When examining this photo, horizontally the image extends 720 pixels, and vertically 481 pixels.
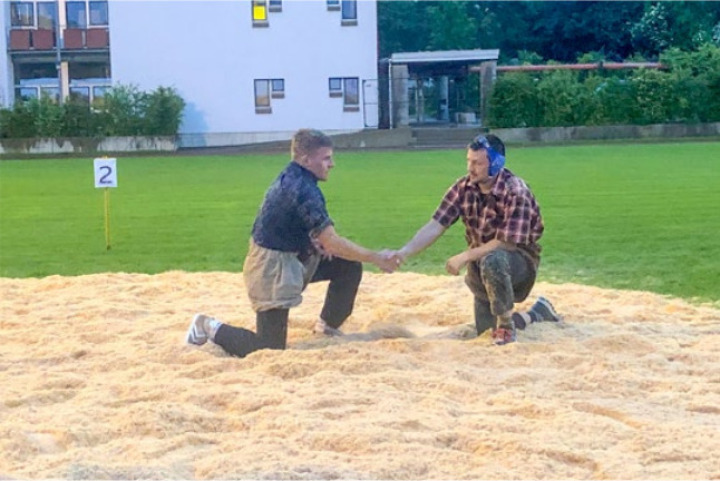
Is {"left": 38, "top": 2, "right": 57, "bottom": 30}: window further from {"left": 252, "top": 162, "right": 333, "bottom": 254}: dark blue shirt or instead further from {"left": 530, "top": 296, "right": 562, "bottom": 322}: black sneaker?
{"left": 252, "top": 162, "right": 333, "bottom": 254}: dark blue shirt

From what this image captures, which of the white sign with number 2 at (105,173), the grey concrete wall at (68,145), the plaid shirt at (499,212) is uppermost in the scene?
Result: the grey concrete wall at (68,145)

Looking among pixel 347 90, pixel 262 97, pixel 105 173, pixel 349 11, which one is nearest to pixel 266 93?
pixel 262 97

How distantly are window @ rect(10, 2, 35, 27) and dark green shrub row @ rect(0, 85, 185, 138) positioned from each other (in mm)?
8013

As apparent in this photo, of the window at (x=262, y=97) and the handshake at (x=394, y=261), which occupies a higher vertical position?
the window at (x=262, y=97)

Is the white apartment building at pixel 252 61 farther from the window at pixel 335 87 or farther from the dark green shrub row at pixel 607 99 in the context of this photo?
the dark green shrub row at pixel 607 99

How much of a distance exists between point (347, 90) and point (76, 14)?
13475 millimetres

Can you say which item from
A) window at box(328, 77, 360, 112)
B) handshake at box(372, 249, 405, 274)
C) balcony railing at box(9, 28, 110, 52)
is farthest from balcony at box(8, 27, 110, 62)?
handshake at box(372, 249, 405, 274)

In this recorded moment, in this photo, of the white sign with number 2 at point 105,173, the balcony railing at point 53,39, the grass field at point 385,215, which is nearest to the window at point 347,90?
the balcony railing at point 53,39

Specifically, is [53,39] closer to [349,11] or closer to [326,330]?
[349,11]

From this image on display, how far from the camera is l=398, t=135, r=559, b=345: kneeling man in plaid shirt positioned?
8.02 metres

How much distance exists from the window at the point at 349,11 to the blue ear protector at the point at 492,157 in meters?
42.9

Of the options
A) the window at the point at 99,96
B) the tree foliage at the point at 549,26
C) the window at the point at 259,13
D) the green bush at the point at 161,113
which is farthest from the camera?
the tree foliage at the point at 549,26

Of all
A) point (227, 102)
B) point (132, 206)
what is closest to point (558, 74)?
point (227, 102)

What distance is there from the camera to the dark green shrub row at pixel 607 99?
4625cm
